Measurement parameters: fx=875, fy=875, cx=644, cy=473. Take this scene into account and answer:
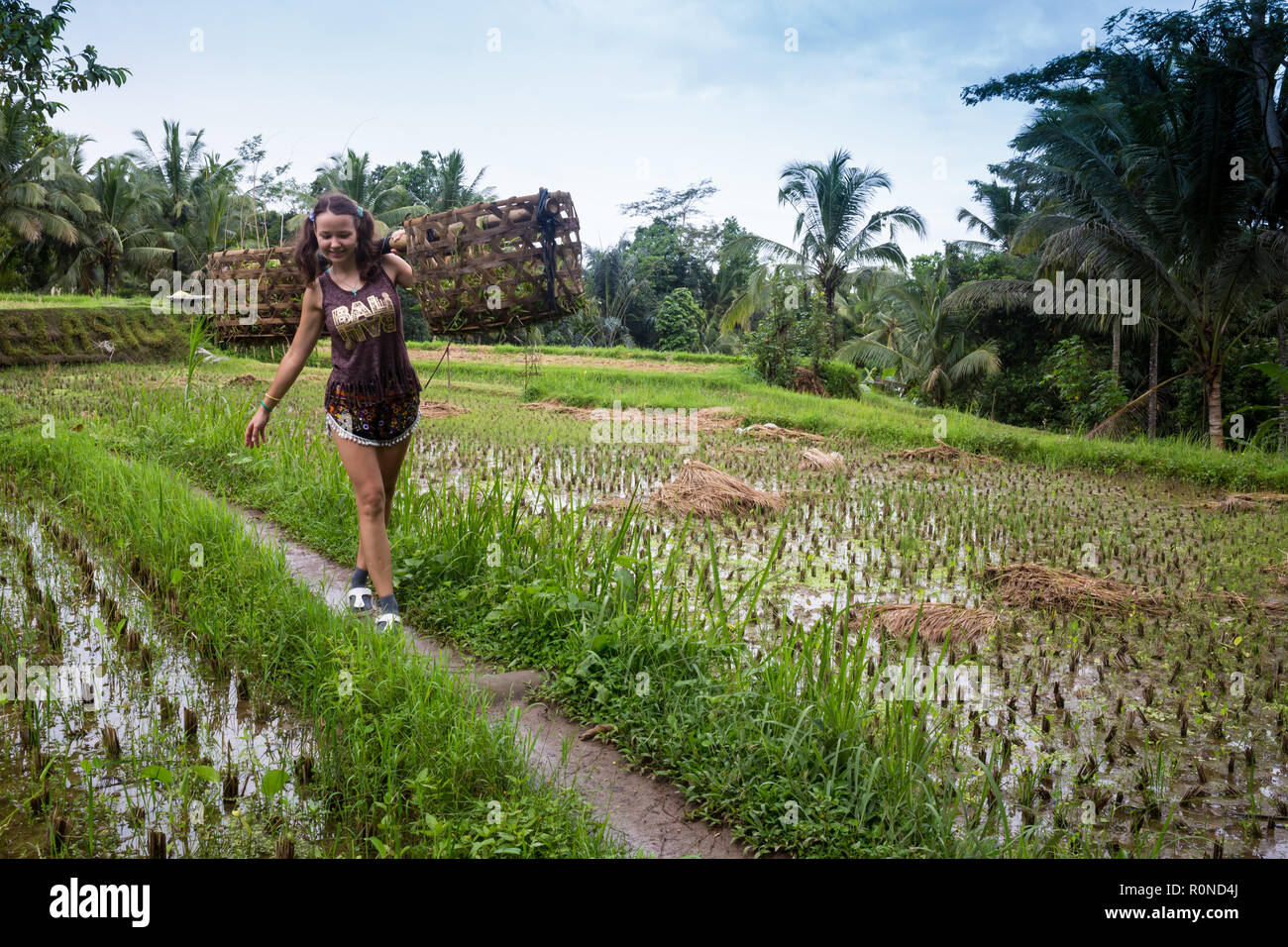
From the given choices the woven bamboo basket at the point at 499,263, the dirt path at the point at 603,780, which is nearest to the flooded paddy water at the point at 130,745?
the dirt path at the point at 603,780

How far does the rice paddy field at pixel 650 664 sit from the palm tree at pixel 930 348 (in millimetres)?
15040

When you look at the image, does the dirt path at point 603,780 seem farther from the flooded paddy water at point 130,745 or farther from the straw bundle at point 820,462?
the straw bundle at point 820,462

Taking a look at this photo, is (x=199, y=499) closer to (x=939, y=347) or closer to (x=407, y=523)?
(x=407, y=523)

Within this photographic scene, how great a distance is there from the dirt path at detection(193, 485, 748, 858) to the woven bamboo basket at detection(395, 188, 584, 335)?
16.5ft

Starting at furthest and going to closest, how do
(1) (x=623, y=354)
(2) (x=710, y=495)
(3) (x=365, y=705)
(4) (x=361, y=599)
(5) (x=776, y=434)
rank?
(1) (x=623, y=354) → (5) (x=776, y=434) → (2) (x=710, y=495) → (4) (x=361, y=599) → (3) (x=365, y=705)

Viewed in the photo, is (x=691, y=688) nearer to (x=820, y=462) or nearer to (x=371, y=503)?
(x=371, y=503)

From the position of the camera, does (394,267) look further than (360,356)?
Yes

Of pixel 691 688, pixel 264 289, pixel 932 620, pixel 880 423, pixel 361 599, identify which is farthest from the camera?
pixel 880 423

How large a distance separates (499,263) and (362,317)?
5364 mm

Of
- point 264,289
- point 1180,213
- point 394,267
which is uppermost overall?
point 1180,213

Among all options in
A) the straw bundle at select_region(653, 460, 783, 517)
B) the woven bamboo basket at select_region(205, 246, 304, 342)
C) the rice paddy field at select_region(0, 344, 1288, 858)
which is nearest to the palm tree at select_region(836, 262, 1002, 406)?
the woven bamboo basket at select_region(205, 246, 304, 342)

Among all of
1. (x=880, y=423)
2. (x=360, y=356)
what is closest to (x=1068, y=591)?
(x=360, y=356)

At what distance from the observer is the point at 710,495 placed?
641 centimetres

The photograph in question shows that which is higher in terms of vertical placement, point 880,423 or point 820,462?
point 880,423
